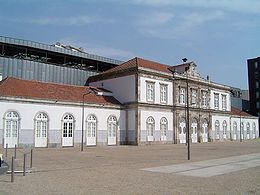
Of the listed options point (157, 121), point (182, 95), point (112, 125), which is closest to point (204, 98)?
point (182, 95)

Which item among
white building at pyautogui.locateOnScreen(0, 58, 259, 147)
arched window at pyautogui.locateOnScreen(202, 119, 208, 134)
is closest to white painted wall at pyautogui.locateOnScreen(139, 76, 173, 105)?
white building at pyautogui.locateOnScreen(0, 58, 259, 147)

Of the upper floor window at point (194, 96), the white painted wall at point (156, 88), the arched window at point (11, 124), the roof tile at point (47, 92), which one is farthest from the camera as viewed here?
the upper floor window at point (194, 96)

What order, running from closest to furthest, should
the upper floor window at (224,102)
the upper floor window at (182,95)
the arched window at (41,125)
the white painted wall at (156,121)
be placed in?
1. the arched window at (41,125)
2. the white painted wall at (156,121)
3. the upper floor window at (182,95)
4. the upper floor window at (224,102)

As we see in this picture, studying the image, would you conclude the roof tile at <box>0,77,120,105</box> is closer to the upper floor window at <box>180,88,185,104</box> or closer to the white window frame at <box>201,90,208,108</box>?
the upper floor window at <box>180,88,185,104</box>

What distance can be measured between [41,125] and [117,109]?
1131 centimetres

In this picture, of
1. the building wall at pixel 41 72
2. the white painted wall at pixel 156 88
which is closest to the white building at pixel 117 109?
the white painted wall at pixel 156 88

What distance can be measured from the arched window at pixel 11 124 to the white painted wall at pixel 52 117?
0.41 meters

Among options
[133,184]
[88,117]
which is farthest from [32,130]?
[133,184]

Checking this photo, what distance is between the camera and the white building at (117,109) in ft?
111

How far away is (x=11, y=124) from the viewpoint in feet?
107

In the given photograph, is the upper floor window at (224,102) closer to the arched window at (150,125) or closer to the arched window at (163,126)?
the arched window at (163,126)

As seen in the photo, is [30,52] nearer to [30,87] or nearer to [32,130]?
[30,87]

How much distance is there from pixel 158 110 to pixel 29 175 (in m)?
33.1

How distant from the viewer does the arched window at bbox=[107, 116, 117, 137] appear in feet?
136
